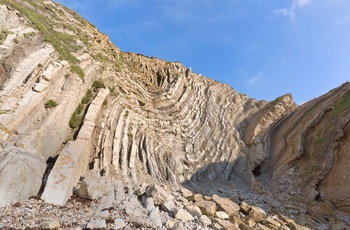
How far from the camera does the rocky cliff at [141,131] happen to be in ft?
36.9

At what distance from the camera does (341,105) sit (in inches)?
829

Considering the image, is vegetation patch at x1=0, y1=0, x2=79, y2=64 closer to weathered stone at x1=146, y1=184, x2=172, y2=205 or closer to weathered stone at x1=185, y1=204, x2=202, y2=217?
weathered stone at x1=146, y1=184, x2=172, y2=205

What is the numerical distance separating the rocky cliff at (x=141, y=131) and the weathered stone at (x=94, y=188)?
4.2 inches

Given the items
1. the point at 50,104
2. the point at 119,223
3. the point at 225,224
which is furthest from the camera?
the point at 50,104

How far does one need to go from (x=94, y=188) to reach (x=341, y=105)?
70.2ft

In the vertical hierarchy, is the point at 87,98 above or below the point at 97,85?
below

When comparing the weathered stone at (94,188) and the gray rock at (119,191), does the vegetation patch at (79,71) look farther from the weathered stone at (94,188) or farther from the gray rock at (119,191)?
the gray rock at (119,191)

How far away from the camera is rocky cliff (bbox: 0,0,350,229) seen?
11234 mm

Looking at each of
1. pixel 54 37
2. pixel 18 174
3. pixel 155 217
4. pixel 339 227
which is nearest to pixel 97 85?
pixel 54 37

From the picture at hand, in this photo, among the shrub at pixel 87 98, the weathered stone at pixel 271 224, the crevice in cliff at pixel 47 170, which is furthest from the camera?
the shrub at pixel 87 98

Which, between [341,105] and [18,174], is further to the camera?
[341,105]

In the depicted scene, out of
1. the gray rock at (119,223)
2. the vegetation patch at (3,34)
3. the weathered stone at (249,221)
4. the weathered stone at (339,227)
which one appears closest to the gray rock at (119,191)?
the gray rock at (119,223)

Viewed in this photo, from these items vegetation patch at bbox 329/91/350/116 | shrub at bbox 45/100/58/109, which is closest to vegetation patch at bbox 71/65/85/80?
shrub at bbox 45/100/58/109

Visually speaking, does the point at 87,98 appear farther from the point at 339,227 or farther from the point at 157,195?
the point at 339,227
